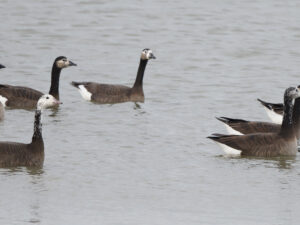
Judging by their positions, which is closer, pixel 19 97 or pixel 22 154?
pixel 22 154

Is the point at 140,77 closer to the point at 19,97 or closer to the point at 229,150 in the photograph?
the point at 19,97

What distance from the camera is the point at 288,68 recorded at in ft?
76.0

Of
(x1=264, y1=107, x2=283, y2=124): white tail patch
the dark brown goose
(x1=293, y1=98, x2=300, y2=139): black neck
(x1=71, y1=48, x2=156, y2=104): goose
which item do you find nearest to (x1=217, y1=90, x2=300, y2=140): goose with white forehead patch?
the dark brown goose

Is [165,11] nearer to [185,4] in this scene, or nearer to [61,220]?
[185,4]

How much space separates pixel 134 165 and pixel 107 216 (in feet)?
10.1

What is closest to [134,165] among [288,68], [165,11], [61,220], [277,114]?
[61,220]

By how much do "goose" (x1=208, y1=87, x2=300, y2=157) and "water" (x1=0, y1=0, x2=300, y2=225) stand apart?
190mm

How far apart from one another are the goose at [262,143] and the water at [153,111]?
7.5 inches

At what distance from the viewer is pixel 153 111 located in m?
18.5

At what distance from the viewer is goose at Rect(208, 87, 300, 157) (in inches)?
574

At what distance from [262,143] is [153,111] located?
13.6ft

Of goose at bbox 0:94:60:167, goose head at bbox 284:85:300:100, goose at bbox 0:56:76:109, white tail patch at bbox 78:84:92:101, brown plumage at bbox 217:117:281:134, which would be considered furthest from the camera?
white tail patch at bbox 78:84:92:101

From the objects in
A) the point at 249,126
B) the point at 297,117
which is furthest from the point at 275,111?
the point at 249,126

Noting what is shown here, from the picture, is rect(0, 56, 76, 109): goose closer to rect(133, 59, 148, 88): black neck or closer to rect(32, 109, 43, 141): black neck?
rect(133, 59, 148, 88): black neck
